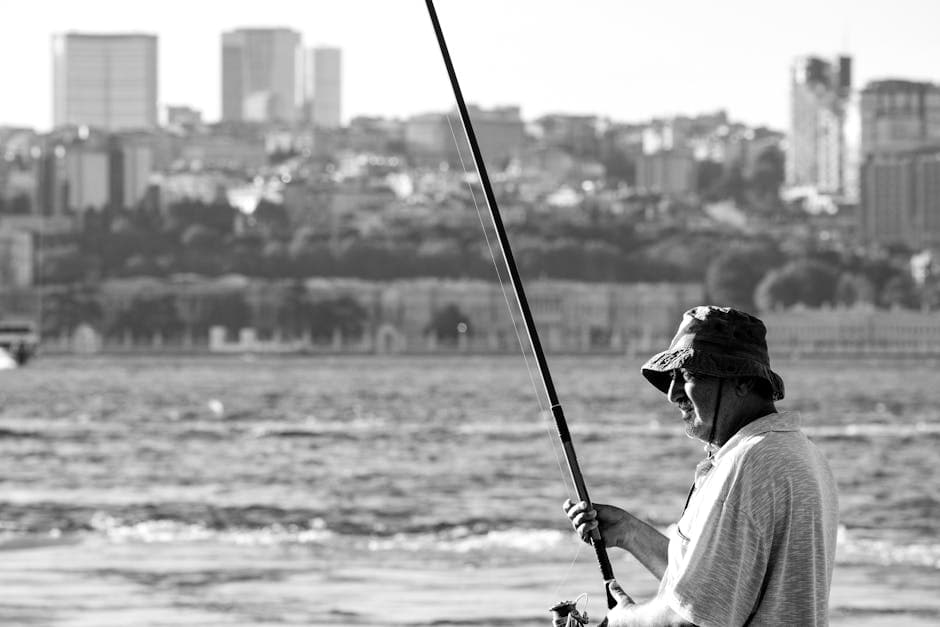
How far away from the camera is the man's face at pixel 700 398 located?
2473mm

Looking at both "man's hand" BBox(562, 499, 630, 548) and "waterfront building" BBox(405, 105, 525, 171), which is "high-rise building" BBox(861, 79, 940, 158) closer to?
"waterfront building" BBox(405, 105, 525, 171)

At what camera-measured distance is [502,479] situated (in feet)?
67.7

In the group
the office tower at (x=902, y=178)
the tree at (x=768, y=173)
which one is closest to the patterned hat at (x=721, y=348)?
the office tower at (x=902, y=178)

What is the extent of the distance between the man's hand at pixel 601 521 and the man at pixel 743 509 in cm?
22

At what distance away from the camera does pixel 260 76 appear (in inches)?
6462

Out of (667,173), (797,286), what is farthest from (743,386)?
(667,173)

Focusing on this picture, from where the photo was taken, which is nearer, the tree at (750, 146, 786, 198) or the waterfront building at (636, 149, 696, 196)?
the waterfront building at (636, 149, 696, 196)

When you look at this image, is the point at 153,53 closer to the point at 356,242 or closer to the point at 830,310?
the point at 356,242

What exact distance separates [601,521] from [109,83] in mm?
146549

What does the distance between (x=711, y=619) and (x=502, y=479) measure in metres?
18.3

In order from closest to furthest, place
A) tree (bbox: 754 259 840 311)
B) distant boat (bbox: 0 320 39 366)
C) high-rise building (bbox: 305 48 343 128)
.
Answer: distant boat (bbox: 0 320 39 366) → tree (bbox: 754 259 840 311) → high-rise building (bbox: 305 48 343 128)

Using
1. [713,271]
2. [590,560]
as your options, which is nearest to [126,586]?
[590,560]

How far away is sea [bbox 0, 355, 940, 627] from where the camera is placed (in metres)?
8.12

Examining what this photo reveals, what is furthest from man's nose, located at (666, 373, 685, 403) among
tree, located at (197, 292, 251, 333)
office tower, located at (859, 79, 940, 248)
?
office tower, located at (859, 79, 940, 248)
